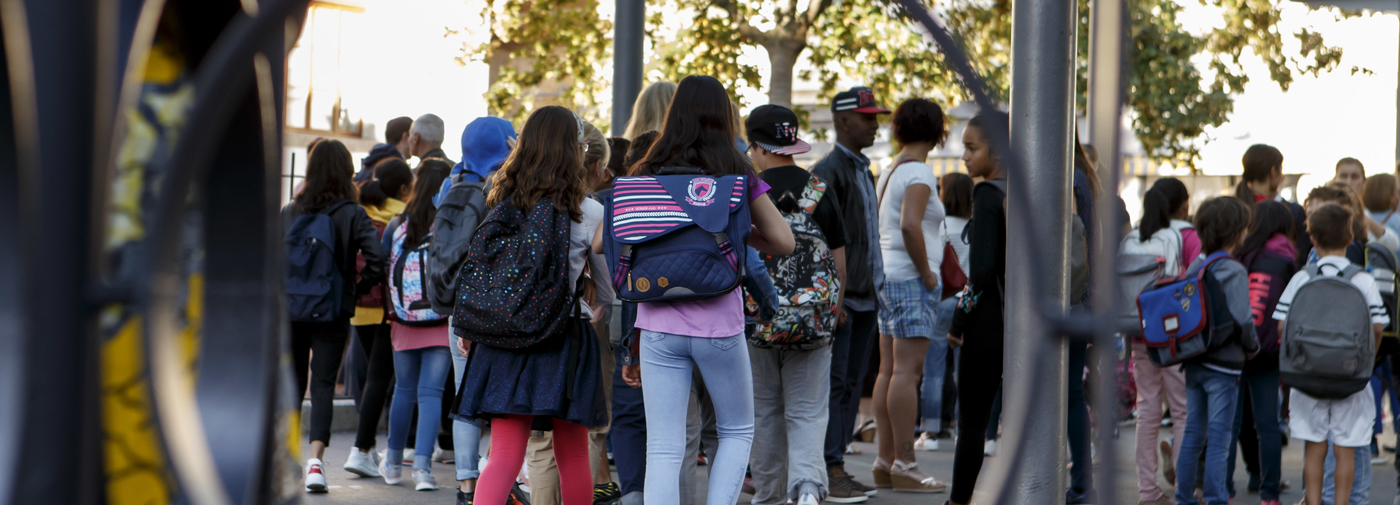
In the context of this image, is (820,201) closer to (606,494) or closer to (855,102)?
(855,102)

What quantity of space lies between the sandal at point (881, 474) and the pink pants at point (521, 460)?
79.5 inches

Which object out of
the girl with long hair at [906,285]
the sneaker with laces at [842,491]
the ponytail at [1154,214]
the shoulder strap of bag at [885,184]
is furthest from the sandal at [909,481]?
the ponytail at [1154,214]

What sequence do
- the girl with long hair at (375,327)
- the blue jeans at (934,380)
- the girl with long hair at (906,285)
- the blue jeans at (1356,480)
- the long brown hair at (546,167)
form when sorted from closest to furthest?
the long brown hair at (546,167) → the blue jeans at (1356,480) → the girl with long hair at (906,285) → the girl with long hair at (375,327) → the blue jeans at (934,380)

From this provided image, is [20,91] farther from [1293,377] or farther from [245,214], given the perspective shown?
[1293,377]

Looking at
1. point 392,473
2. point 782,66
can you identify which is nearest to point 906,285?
point 392,473

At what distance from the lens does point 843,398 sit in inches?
217

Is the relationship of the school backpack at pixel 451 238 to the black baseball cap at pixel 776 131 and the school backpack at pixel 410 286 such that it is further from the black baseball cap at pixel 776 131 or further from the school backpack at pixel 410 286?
the black baseball cap at pixel 776 131

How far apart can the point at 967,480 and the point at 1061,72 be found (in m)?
1.95

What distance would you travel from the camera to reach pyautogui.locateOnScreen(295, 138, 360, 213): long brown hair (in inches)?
221

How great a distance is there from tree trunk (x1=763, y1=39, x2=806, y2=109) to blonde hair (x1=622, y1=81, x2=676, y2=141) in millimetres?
8611

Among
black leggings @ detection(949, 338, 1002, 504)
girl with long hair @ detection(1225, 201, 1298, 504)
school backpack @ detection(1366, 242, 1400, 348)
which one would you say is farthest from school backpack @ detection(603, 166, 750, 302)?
school backpack @ detection(1366, 242, 1400, 348)

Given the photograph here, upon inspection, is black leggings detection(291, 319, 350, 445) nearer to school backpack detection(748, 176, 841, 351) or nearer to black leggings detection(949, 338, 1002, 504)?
school backpack detection(748, 176, 841, 351)

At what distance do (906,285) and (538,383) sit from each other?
2345mm

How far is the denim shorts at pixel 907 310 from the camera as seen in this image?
220 inches
